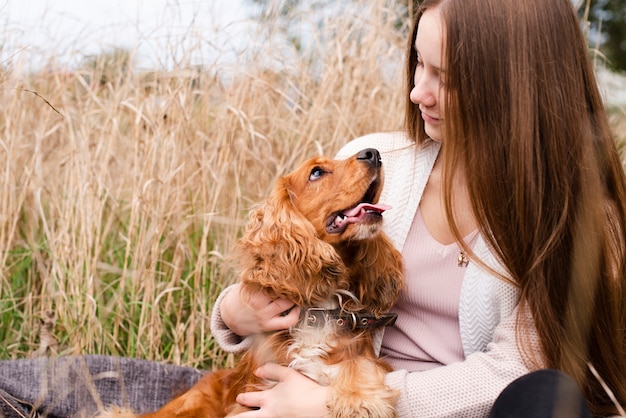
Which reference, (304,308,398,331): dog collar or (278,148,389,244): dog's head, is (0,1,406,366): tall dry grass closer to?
(278,148,389,244): dog's head

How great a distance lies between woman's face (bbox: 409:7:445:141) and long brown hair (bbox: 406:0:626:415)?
0.04 metres

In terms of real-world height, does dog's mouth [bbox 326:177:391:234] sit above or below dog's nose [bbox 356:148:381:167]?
below

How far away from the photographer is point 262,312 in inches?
92.4

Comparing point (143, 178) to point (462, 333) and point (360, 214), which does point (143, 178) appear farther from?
point (462, 333)

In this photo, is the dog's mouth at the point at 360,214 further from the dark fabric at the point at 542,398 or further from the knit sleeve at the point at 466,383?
the dark fabric at the point at 542,398

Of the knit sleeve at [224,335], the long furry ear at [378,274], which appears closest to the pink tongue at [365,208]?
the long furry ear at [378,274]

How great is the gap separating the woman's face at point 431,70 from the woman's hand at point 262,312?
0.75 meters

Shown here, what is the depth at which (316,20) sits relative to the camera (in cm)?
385

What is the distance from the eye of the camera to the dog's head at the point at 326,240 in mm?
2324

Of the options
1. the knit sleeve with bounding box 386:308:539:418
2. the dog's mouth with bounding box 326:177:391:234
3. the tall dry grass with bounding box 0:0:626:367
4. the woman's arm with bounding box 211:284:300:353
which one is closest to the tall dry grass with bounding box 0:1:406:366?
the tall dry grass with bounding box 0:0:626:367

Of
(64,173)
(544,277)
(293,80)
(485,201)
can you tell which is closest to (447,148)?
(485,201)

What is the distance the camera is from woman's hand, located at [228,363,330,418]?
2146 mm

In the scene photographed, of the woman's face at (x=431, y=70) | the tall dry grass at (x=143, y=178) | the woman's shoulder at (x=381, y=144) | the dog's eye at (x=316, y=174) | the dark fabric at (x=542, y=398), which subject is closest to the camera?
the dark fabric at (x=542, y=398)

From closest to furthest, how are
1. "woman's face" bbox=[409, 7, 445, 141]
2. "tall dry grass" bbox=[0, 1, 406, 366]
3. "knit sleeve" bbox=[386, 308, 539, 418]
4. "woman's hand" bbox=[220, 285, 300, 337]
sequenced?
"knit sleeve" bbox=[386, 308, 539, 418] < "woman's face" bbox=[409, 7, 445, 141] < "woman's hand" bbox=[220, 285, 300, 337] < "tall dry grass" bbox=[0, 1, 406, 366]
